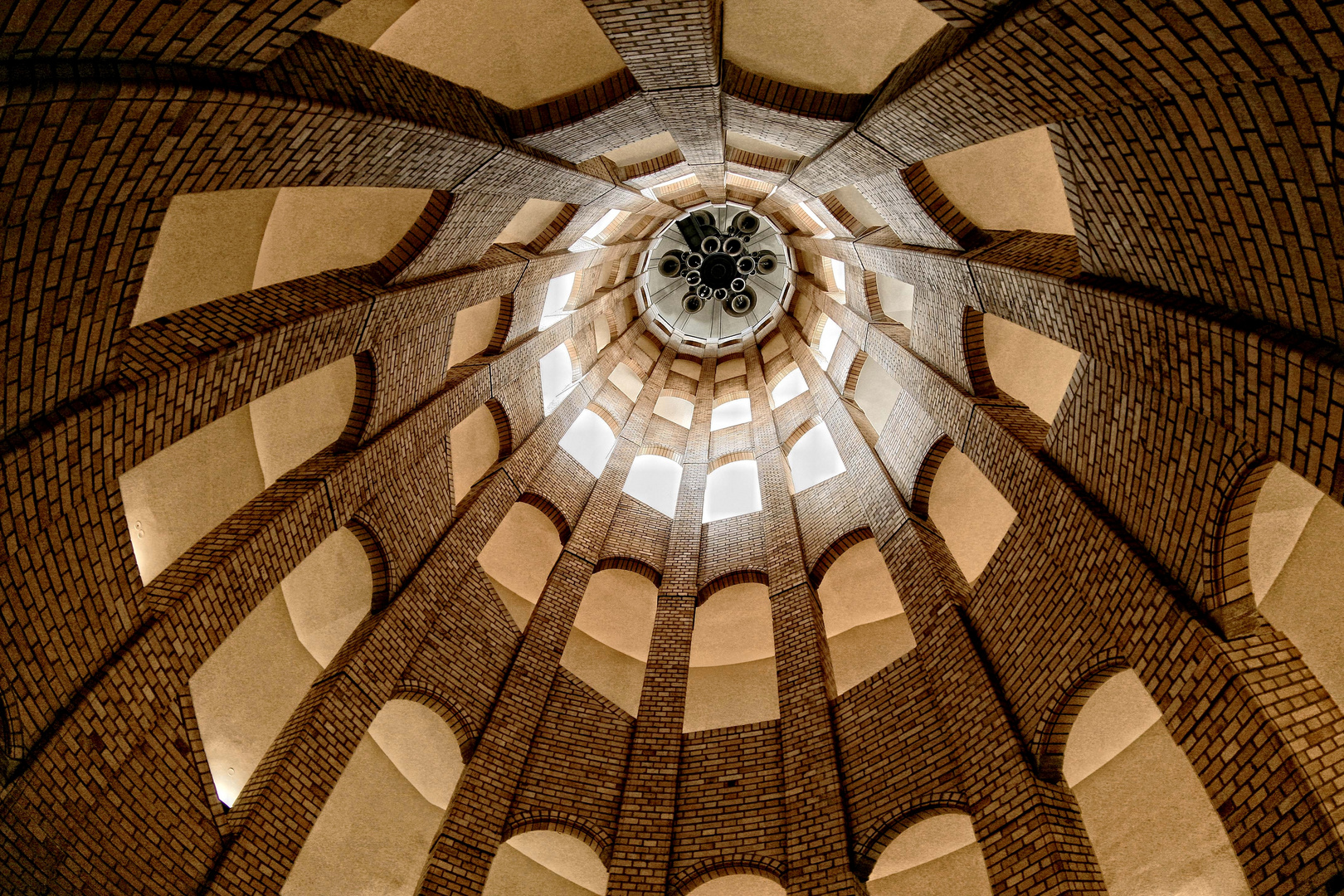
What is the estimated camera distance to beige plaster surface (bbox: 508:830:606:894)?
12.1m

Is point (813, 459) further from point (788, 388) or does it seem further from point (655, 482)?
point (788, 388)

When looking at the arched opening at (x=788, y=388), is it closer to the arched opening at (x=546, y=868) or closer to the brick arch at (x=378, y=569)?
the arched opening at (x=546, y=868)

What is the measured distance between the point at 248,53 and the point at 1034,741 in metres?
7.70

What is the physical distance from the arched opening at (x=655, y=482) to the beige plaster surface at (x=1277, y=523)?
8.31m

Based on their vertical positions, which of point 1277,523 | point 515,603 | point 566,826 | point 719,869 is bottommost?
point 719,869

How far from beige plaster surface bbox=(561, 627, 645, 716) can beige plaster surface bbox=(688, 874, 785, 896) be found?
2.96 meters

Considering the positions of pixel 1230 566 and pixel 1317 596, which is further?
pixel 1317 596

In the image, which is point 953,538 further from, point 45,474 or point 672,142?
point 45,474

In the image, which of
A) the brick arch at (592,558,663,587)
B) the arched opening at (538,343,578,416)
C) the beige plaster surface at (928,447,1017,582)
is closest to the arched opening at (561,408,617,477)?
the arched opening at (538,343,578,416)

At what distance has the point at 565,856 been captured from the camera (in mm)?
12250

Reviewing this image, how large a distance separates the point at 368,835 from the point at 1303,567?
486 inches

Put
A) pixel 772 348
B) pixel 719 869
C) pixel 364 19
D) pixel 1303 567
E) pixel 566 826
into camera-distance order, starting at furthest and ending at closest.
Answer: pixel 772 348 → pixel 1303 567 → pixel 566 826 → pixel 719 869 → pixel 364 19

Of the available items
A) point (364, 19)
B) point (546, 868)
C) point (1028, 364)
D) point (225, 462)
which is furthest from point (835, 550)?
point (364, 19)

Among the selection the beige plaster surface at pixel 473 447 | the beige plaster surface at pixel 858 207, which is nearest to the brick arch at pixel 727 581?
the beige plaster surface at pixel 473 447
